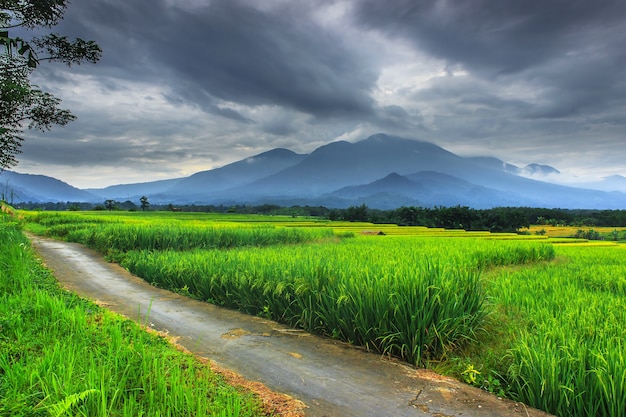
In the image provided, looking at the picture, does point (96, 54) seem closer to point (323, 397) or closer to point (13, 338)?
point (13, 338)

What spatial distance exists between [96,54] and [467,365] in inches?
544

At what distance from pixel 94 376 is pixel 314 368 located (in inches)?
88.0

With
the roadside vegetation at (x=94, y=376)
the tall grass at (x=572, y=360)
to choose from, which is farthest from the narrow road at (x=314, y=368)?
the roadside vegetation at (x=94, y=376)

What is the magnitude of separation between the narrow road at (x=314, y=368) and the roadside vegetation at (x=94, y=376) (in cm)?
52

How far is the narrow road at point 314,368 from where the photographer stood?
10.8 ft

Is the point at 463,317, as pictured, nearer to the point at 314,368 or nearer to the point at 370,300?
the point at 370,300

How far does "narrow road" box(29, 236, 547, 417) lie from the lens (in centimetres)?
330

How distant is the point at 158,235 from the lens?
15312mm

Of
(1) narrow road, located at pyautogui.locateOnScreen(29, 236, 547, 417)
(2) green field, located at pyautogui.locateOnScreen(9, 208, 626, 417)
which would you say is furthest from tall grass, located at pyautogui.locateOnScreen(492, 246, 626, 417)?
(1) narrow road, located at pyautogui.locateOnScreen(29, 236, 547, 417)

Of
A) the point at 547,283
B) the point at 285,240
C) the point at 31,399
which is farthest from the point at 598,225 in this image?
the point at 31,399

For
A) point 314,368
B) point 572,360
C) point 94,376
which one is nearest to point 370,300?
point 314,368

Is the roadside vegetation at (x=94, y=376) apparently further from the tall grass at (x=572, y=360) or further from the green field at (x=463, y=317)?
the tall grass at (x=572, y=360)

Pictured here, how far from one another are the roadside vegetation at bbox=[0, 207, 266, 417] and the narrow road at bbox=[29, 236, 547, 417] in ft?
1.72

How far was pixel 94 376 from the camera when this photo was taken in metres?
2.94
